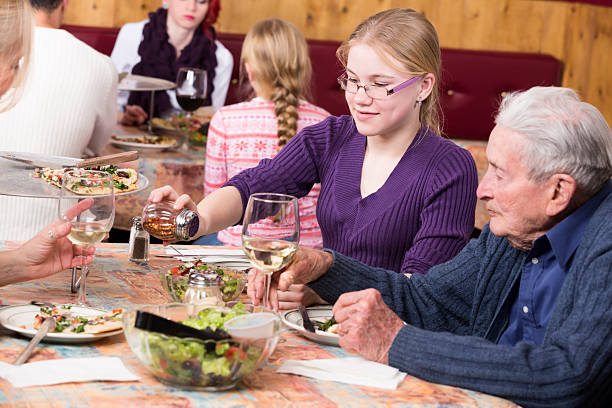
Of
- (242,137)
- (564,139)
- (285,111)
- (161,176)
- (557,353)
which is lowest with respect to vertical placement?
(161,176)

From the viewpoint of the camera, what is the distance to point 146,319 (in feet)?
3.95

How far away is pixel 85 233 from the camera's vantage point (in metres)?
1.51

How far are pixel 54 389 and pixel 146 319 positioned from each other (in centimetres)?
16

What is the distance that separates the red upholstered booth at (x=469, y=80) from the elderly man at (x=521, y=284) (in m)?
3.29

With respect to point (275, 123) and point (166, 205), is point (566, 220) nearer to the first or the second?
point (166, 205)

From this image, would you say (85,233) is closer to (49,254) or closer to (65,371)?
(49,254)

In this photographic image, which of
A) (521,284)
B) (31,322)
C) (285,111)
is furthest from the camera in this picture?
(285,111)

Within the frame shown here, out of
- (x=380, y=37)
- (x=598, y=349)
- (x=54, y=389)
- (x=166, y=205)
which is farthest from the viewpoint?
(x=380, y=37)

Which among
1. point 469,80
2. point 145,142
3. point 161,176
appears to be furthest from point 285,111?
point 469,80

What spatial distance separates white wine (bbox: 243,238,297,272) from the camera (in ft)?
4.60

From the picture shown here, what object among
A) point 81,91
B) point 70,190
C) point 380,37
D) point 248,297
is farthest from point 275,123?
point 70,190

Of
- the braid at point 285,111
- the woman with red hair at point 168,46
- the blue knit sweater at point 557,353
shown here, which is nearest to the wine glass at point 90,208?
the blue knit sweater at point 557,353

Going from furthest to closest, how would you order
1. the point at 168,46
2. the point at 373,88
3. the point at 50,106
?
1. the point at 168,46
2. the point at 50,106
3. the point at 373,88

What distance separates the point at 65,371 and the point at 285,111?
1929mm
